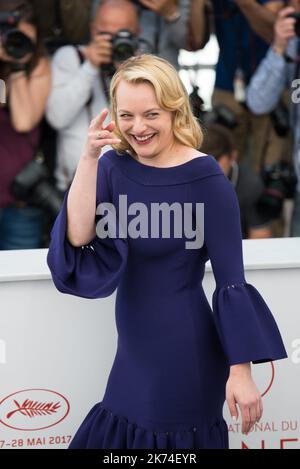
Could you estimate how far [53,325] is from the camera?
2.04 meters

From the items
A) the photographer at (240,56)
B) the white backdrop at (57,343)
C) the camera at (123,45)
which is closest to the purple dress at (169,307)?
the white backdrop at (57,343)

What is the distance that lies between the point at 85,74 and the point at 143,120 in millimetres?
1540

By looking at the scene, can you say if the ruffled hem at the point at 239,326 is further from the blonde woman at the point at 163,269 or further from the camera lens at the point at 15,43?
the camera lens at the point at 15,43

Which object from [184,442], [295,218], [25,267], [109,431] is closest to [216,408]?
[184,442]

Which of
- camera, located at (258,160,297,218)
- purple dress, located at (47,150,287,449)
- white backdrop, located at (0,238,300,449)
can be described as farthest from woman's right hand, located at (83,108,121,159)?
camera, located at (258,160,297,218)

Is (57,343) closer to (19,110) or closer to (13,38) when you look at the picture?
(19,110)

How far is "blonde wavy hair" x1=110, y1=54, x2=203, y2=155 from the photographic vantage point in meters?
1.60

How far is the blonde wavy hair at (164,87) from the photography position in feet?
5.24

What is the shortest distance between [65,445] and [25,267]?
0.46 meters

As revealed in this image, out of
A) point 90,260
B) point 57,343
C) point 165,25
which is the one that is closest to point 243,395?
point 90,260

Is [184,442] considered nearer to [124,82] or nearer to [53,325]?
[53,325]

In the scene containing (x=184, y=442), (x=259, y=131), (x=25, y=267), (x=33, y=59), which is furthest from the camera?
(x=259, y=131)

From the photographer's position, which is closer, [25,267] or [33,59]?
[25,267]

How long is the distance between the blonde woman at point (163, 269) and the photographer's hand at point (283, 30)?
1508mm
